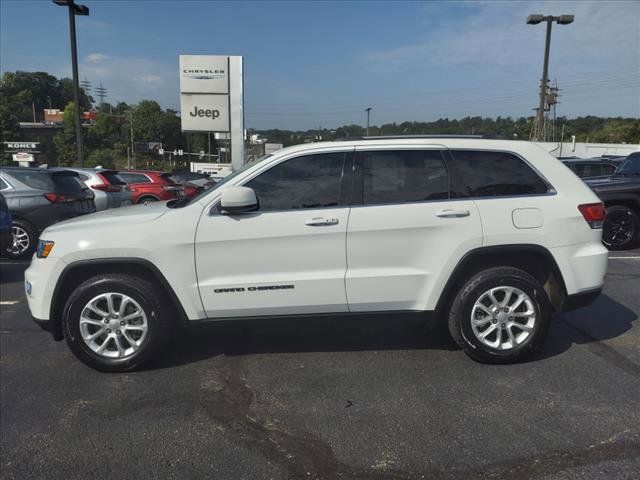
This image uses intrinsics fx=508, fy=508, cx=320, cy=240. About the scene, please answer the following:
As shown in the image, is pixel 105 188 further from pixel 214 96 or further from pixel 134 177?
pixel 134 177

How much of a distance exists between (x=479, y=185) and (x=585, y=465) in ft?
6.89

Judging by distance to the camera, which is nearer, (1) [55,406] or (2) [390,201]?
(1) [55,406]

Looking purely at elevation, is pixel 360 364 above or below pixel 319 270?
below

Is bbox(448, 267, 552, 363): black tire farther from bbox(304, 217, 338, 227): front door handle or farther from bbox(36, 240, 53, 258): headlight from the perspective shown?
bbox(36, 240, 53, 258): headlight

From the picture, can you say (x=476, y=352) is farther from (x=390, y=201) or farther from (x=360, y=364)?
(x=390, y=201)

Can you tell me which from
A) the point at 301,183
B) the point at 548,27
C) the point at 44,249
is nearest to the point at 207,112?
the point at 44,249

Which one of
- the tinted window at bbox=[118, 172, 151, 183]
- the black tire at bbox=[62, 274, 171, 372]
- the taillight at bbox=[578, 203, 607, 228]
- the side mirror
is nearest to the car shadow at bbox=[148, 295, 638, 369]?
the black tire at bbox=[62, 274, 171, 372]

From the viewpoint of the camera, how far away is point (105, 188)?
38.1ft

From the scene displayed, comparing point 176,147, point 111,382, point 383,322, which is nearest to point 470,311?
point 383,322

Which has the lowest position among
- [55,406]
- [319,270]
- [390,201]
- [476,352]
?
[55,406]

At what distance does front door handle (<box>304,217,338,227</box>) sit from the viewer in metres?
3.81

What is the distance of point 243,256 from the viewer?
3828 millimetres

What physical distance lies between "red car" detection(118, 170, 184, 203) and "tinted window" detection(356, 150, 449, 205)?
43.0 ft

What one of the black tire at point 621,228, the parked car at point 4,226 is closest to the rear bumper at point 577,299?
the black tire at point 621,228
